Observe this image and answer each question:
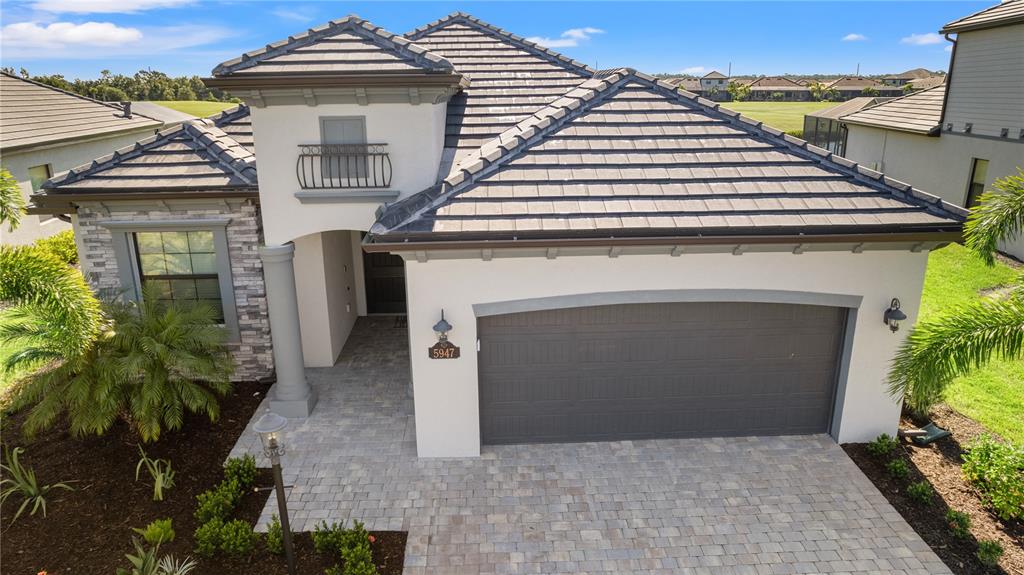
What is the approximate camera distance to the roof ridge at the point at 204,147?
9.77m

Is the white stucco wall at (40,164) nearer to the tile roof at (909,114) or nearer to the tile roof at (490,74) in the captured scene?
the tile roof at (490,74)

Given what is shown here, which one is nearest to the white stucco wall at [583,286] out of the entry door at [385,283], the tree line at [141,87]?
the entry door at [385,283]

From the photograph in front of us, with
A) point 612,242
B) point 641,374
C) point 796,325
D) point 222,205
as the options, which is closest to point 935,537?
point 796,325

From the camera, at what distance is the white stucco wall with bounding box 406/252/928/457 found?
797 centimetres

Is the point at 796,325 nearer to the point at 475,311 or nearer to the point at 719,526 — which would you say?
the point at 719,526

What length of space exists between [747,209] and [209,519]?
7.59 m

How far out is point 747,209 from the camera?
784 cm

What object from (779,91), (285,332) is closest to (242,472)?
(285,332)

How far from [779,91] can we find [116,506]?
113 metres

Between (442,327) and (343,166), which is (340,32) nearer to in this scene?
(343,166)

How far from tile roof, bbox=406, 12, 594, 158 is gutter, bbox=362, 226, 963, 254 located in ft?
9.19

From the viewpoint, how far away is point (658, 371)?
8727 millimetres

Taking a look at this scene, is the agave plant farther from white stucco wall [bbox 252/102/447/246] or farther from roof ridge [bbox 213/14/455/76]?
roof ridge [bbox 213/14/455/76]

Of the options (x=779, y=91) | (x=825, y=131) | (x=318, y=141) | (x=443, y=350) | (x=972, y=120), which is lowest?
(x=443, y=350)
